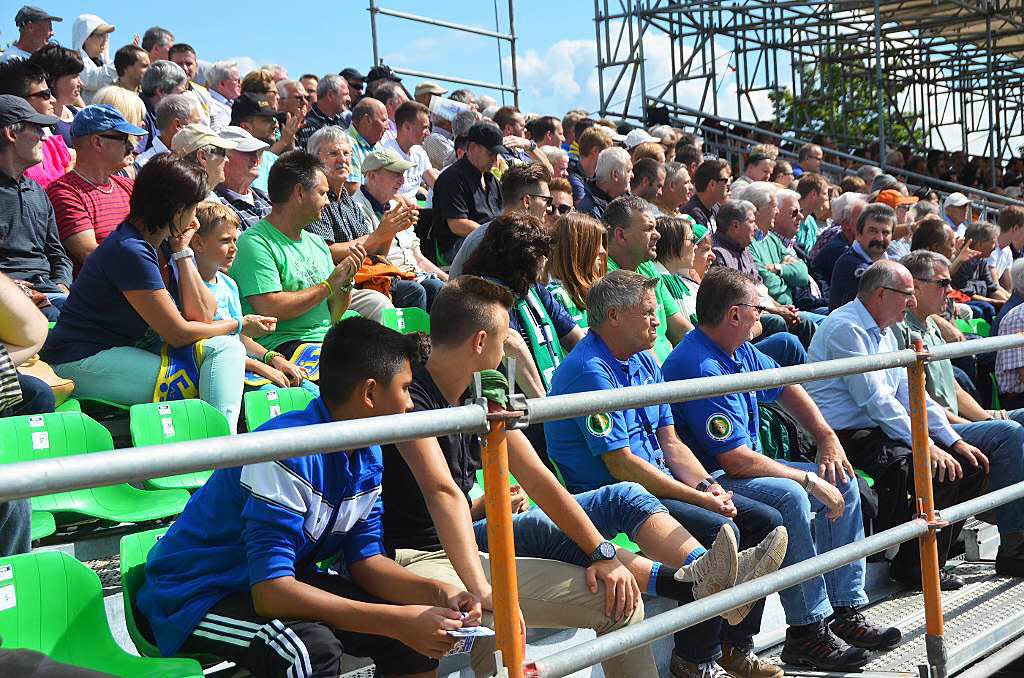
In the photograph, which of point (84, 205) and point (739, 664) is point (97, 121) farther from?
point (739, 664)

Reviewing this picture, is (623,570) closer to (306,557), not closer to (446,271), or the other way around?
(306,557)

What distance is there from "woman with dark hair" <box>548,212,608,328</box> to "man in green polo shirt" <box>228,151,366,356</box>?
96cm

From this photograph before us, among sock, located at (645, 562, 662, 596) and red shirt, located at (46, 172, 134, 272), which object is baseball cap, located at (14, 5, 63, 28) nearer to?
red shirt, located at (46, 172, 134, 272)

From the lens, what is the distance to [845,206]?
930 centimetres

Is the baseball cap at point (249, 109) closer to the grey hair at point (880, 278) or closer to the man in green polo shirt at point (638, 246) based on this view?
the man in green polo shirt at point (638, 246)

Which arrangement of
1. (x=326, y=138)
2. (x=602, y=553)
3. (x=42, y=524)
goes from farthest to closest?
(x=326, y=138) < (x=42, y=524) < (x=602, y=553)

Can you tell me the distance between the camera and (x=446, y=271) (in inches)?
293

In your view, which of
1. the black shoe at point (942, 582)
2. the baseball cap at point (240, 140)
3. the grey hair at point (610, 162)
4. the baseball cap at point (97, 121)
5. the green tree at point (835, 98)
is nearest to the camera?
the black shoe at point (942, 582)

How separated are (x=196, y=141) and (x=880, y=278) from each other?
339 cm

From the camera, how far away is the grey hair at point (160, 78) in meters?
8.03

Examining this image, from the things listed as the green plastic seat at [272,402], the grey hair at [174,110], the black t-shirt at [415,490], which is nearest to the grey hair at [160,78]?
the grey hair at [174,110]

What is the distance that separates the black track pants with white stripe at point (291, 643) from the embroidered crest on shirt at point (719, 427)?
5.74ft

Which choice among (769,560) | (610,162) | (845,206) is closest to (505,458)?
(769,560)

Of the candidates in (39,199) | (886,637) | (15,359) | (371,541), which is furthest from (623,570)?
(39,199)
